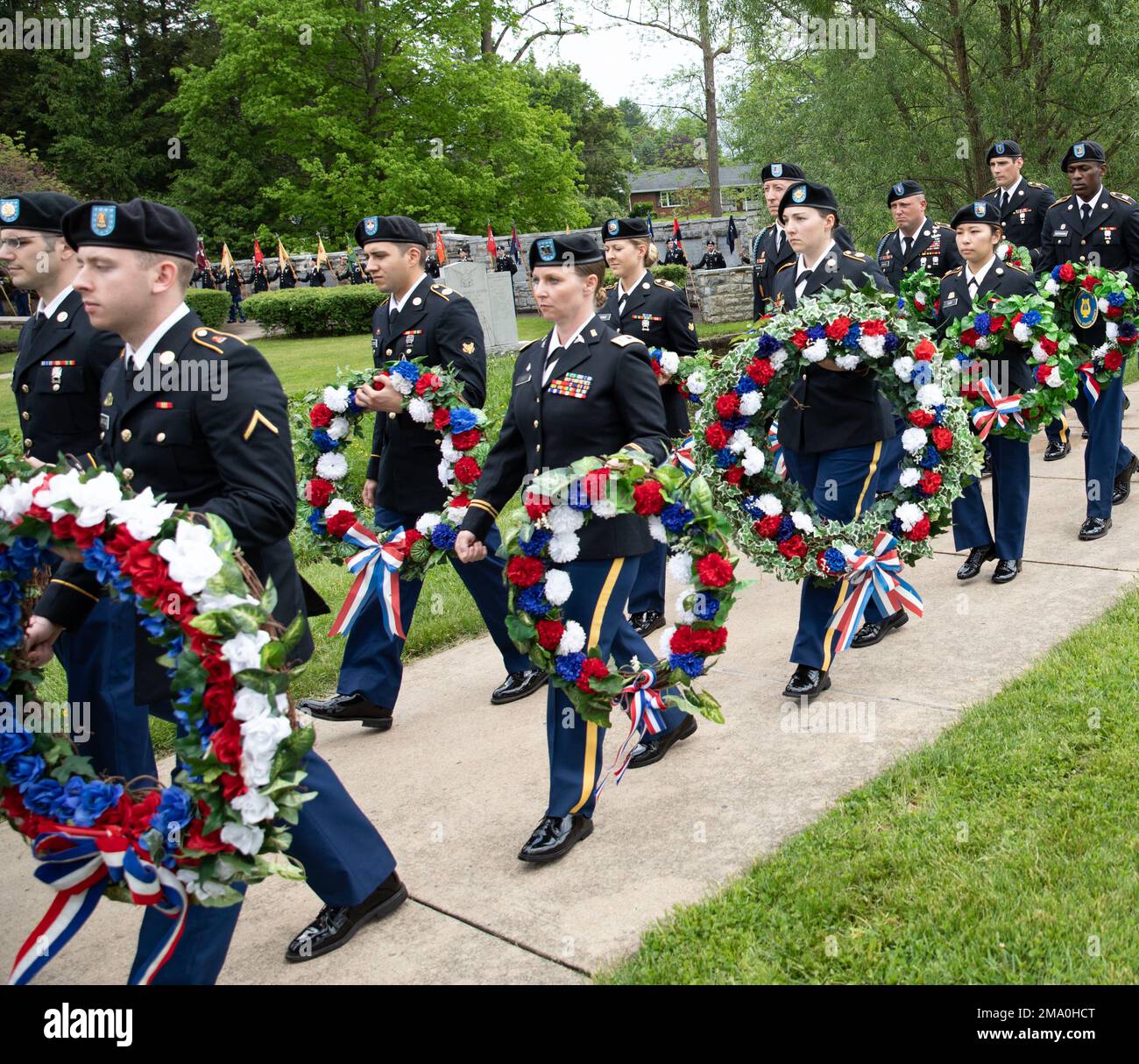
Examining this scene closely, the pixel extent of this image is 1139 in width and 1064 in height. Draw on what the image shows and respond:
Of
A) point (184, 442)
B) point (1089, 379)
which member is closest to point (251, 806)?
point (184, 442)

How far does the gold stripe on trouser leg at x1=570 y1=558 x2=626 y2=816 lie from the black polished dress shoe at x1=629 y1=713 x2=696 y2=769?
725 mm

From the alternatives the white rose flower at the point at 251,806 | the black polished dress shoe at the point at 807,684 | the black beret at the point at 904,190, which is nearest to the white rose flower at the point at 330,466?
the black polished dress shoe at the point at 807,684

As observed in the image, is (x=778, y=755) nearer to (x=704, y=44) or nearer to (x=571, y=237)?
(x=571, y=237)

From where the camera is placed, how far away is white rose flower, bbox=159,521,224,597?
3.17 metres

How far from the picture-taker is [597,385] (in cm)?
468

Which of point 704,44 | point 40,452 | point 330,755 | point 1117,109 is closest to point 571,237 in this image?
point 40,452

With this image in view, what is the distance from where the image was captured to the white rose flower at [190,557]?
3170 mm

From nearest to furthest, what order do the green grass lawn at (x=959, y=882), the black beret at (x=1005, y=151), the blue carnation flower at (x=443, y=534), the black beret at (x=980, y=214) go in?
the green grass lawn at (x=959, y=882), the blue carnation flower at (x=443, y=534), the black beret at (x=980, y=214), the black beret at (x=1005, y=151)

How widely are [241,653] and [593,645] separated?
1.67 metres

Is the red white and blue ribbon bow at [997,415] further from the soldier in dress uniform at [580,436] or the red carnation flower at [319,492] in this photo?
the red carnation flower at [319,492]

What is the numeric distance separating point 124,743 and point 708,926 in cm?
229

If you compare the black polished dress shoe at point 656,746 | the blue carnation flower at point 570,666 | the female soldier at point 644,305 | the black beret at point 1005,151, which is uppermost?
the black beret at point 1005,151

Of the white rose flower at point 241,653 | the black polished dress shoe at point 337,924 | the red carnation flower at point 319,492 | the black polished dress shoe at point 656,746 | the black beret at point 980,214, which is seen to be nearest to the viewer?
the white rose flower at point 241,653

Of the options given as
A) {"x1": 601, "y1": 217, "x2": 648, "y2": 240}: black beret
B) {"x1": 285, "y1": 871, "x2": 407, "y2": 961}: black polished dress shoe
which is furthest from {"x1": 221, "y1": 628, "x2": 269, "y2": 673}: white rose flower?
{"x1": 601, "y1": 217, "x2": 648, "y2": 240}: black beret
